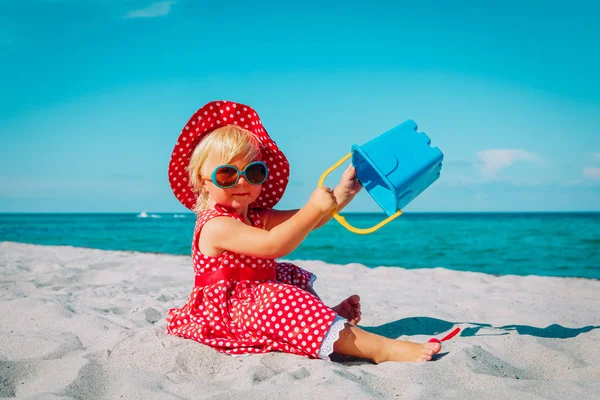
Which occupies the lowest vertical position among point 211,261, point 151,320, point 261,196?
point 151,320

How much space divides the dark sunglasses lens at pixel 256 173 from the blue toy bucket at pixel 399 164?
0.34 meters

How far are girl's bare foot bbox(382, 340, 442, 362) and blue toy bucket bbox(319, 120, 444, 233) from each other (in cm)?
53

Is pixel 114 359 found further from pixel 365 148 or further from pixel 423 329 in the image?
pixel 423 329

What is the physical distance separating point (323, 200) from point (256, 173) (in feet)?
1.42

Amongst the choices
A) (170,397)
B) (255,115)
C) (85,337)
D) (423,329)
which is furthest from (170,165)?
(423,329)

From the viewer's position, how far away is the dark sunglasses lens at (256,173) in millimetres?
2399

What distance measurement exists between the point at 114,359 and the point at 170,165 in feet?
3.29

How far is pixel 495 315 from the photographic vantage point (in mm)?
3336

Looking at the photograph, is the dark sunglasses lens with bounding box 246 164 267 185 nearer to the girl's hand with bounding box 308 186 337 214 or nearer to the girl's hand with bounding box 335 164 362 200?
the girl's hand with bounding box 308 186 337 214

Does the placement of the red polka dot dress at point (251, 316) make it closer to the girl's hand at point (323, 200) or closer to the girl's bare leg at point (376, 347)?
the girl's bare leg at point (376, 347)

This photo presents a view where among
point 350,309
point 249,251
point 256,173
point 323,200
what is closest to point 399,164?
point 323,200

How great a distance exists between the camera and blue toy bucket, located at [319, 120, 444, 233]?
2.21m

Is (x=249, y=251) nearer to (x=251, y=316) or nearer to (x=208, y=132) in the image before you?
(x=251, y=316)

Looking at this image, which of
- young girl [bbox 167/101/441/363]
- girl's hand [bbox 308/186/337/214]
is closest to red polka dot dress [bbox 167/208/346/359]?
young girl [bbox 167/101/441/363]
